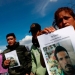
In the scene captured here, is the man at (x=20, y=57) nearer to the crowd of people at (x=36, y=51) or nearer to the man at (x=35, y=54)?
the crowd of people at (x=36, y=51)

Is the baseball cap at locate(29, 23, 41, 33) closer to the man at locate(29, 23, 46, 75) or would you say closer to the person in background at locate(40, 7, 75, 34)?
the man at locate(29, 23, 46, 75)

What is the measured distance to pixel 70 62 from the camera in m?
1.31

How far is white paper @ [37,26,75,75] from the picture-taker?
4.33 feet

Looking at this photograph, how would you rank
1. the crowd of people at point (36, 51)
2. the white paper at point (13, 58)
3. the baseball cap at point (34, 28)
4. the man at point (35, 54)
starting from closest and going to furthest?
1. the crowd of people at point (36, 51)
2. the man at point (35, 54)
3. the baseball cap at point (34, 28)
4. the white paper at point (13, 58)

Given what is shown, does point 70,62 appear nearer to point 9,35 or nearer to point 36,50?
point 36,50

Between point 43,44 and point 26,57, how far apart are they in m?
2.74

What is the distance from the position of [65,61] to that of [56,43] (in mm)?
135

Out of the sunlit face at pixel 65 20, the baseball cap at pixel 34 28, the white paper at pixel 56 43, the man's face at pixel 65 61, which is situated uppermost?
the baseball cap at pixel 34 28

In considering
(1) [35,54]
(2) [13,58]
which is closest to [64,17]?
(1) [35,54]

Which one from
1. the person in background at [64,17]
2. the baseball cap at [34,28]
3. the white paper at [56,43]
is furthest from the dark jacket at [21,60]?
the white paper at [56,43]

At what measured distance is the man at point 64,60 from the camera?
1.31 metres

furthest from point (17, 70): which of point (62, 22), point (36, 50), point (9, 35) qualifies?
point (62, 22)

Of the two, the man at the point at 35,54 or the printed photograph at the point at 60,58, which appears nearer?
the printed photograph at the point at 60,58

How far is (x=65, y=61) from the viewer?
133cm
